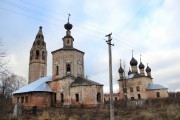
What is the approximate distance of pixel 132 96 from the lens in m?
46.5

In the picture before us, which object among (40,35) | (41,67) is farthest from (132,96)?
(40,35)

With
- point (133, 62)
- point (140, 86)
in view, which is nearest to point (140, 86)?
point (140, 86)

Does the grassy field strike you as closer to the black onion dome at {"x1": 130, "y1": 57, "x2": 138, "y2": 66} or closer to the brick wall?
the brick wall

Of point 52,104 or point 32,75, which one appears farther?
point 32,75

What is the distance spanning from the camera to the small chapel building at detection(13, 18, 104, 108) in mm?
27625

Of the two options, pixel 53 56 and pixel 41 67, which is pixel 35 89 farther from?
pixel 41 67

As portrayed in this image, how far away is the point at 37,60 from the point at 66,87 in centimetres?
1590

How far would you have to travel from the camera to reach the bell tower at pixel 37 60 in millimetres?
42125

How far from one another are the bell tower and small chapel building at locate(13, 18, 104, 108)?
1090cm

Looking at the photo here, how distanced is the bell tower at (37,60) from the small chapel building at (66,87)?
10897 millimetres

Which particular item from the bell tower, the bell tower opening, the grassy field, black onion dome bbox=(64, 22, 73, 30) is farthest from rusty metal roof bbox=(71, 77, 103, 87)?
the bell tower

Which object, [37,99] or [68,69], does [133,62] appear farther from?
[37,99]

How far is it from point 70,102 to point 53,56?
24.1 feet

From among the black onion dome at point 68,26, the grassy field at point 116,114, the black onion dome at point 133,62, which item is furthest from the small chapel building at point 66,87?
the black onion dome at point 133,62
